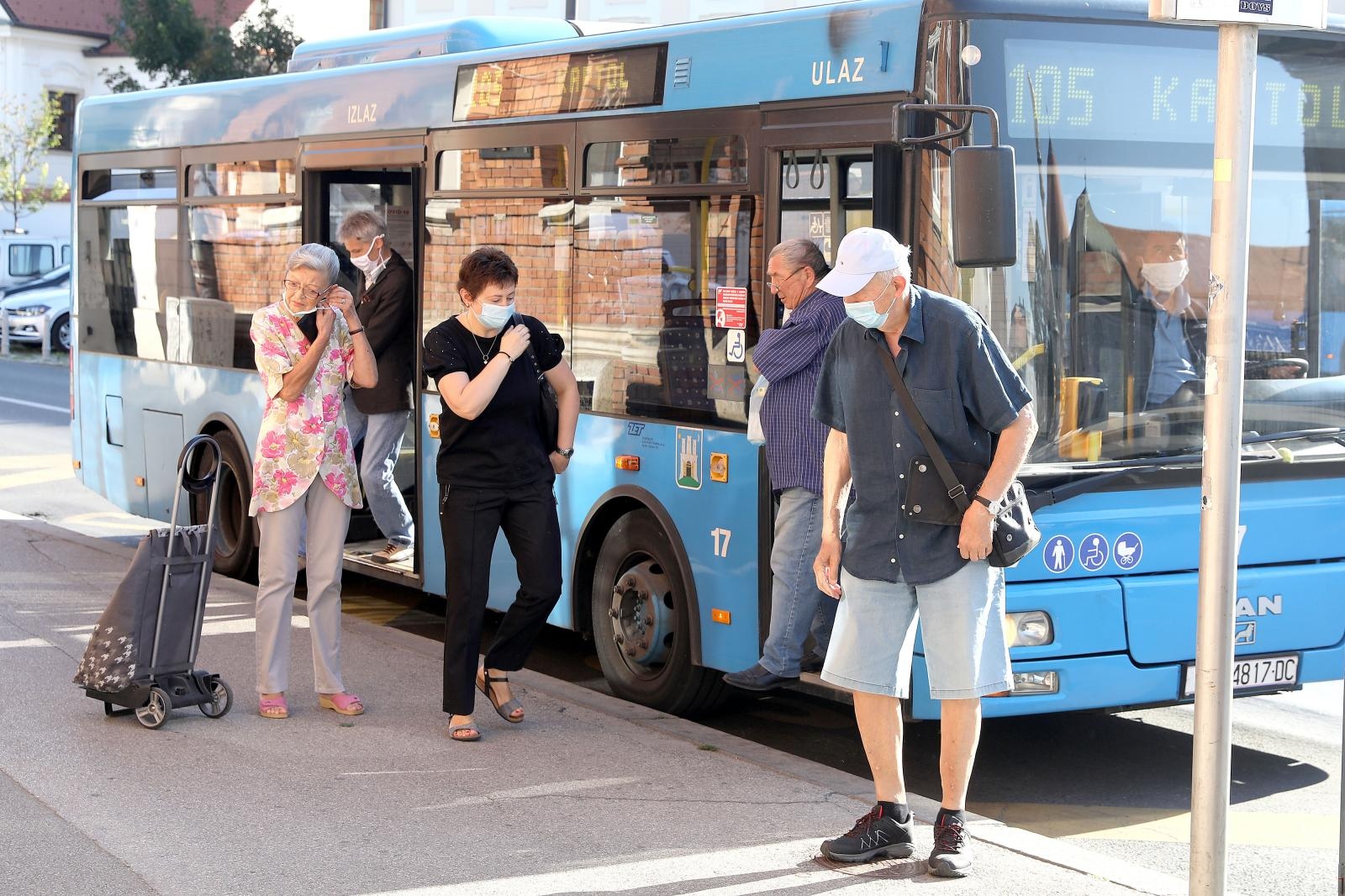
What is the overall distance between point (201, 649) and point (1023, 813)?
154 inches

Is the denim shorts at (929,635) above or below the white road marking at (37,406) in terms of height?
above

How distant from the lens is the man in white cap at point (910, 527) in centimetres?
494

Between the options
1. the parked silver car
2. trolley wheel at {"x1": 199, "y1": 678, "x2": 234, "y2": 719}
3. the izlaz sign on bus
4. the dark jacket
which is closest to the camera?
the izlaz sign on bus

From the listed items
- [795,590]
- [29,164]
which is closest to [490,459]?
[795,590]

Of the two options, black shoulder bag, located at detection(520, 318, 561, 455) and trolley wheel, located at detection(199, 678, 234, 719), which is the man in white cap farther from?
trolley wheel, located at detection(199, 678, 234, 719)

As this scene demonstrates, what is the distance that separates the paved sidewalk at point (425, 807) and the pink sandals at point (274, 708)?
0.06 meters

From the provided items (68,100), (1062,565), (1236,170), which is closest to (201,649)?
(1062,565)

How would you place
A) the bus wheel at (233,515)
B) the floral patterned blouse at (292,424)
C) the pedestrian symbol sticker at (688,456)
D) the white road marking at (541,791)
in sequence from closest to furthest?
the white road marking at (541,791) → the floral patterned blouse at (292,424) → the pedestrian symbol sticker at (688,456) → the bus wheel at (233,515)

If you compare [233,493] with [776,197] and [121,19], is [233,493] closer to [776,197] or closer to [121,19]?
[776,197]

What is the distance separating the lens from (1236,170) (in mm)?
4141

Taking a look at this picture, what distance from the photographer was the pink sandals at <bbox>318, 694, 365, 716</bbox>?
6945 mm

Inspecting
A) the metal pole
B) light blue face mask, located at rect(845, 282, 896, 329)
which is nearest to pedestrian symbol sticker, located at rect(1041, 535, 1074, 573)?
light blue face mask, located at rect(845, 282, 896, 329)

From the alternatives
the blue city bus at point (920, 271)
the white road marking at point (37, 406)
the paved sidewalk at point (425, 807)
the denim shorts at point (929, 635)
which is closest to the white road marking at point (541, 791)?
the paved sidewalk at point (425, 807)

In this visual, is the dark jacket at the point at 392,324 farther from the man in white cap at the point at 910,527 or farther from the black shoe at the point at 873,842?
the black shoe at the point at 873,842
